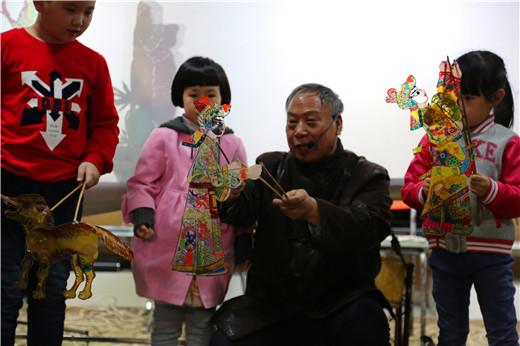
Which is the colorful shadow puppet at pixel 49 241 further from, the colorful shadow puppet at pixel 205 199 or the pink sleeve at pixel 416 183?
the pink sleeve at pixel 416 183

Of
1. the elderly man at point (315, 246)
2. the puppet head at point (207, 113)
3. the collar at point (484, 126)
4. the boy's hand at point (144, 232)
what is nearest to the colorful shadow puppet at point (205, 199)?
the puppet head at point (207, 113)

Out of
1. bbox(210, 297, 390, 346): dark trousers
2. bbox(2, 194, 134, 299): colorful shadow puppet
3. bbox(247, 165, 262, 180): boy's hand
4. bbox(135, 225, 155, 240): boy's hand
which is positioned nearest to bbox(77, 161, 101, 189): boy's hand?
bbox(2, 194, 134, 299): colorful shadow puppet

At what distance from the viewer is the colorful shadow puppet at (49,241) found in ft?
4.53

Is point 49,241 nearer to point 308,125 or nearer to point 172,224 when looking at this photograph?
point 172,224

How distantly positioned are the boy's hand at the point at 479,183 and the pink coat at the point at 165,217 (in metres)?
0.73

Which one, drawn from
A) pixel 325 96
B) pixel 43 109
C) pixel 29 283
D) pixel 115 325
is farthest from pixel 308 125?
pixel 115 325

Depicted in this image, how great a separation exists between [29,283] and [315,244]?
2.80ft

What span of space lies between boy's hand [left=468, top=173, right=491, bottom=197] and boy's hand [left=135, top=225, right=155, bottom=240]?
3.30ft

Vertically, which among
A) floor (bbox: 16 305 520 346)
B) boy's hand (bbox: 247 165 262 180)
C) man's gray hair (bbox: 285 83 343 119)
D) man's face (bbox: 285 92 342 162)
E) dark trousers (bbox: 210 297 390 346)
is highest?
man's gray hair (bbox: 285 83 343 119)

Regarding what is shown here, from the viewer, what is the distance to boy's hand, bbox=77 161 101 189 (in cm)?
150

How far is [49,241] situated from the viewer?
1.39m

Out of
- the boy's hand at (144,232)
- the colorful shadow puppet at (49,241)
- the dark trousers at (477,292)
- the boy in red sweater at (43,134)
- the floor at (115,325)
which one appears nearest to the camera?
the colorful shadow puppet at (49,241)

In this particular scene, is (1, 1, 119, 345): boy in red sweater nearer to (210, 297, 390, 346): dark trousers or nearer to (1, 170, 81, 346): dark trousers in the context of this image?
(1, 170, 81, 346): dark trousers

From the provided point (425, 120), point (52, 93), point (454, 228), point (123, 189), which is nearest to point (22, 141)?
point (52, 93)
